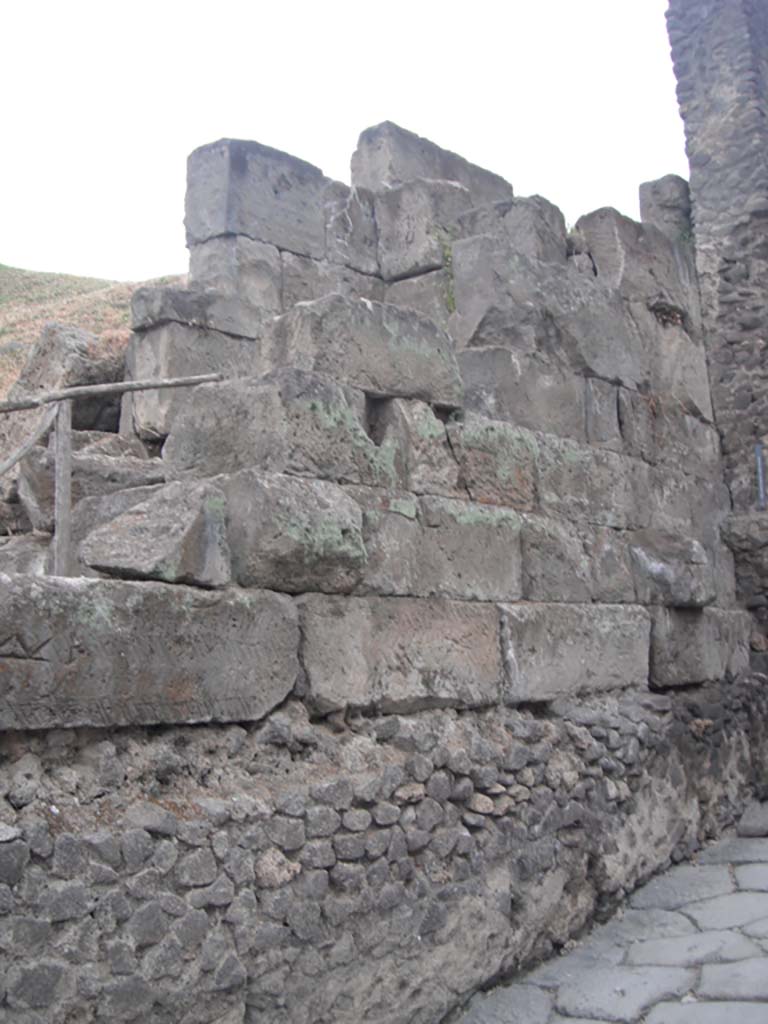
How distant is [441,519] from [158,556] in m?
1.37

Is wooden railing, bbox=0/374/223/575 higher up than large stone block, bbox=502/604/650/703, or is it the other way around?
wooden railing, bbox=0/374/223/575

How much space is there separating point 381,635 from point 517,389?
5.64 feet

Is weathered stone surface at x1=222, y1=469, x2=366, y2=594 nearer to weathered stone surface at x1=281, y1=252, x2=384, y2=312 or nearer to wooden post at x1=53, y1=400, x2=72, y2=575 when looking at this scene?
wooden post at x1=53, y1=400, x2=72, y2=575

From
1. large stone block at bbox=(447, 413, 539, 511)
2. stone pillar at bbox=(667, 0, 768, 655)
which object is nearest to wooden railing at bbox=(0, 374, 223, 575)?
large stone block at bbox=(447, 413, 539, 511)

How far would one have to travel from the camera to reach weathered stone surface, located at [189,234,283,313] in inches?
295

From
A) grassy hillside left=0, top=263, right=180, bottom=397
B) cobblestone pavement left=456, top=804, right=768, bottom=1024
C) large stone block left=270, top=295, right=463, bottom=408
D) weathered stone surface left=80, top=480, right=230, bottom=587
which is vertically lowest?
cobblestone pavement left=456, top=804, right=768, bottom=1024

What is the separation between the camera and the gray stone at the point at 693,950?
176 inches

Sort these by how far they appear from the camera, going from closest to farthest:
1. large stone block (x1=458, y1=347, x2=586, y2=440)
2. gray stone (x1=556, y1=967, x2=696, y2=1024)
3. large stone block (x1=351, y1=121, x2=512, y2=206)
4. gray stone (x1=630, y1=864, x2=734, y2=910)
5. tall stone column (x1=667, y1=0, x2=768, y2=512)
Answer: gray stone (x1=556, y1=967, x2=696, y2=1024) < gray stone (x1=630, y1=864, x2=734, y2=910) < large stone block (x1=458, y1=347, x2=586, y2=440) < large stone block (x1=351, y1=121, x2=512, y2=206) < tall stone column (x1=667, y1=0, x2=768, y2=512)

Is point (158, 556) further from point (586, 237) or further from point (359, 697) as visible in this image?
point (586, 237)

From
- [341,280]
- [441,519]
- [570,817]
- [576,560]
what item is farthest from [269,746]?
[341,280]

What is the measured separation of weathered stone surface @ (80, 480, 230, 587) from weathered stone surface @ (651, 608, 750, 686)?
2813 millimetres

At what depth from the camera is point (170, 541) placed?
361 centimetres

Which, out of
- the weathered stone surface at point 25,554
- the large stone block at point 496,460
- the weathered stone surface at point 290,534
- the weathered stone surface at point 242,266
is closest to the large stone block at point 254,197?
the weathered stone surface at point 242,266

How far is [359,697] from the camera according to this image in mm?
4062
